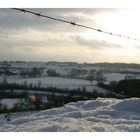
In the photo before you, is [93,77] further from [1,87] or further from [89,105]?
[89,105]

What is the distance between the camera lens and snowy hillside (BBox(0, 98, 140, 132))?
4234 millimetres

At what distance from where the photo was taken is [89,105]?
237 inches

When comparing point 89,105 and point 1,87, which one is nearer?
point 89,105

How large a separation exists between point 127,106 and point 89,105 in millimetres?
711

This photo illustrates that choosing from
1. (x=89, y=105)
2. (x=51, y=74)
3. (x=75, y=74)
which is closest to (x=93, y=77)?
(x=75, y=74)

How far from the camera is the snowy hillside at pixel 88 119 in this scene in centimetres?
423

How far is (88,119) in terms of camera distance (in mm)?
4789
